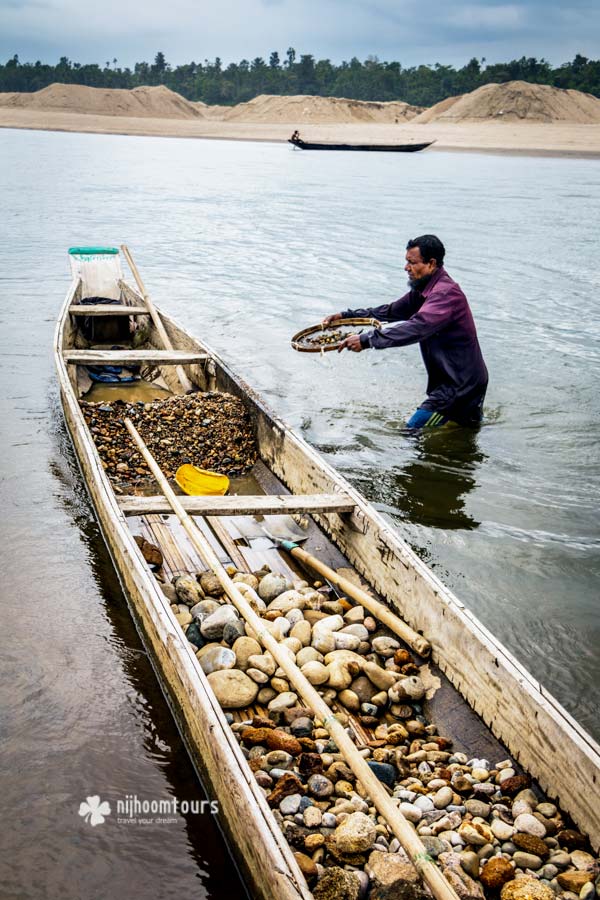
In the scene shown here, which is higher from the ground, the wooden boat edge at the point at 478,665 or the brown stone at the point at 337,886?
the wooden boat edge at the point at 478,665

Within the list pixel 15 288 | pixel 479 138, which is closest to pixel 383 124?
pixel 479 138

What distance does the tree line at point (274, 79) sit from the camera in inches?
3846

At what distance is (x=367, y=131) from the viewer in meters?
79.0

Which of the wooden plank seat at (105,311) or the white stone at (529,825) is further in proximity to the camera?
the wooden plank seat at (105,311)

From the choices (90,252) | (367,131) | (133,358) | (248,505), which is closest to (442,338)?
(248,505)

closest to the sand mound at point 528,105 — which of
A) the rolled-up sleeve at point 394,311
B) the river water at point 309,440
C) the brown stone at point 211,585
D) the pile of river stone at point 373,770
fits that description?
the river water at point 309,440

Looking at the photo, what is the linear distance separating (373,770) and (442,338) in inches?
156

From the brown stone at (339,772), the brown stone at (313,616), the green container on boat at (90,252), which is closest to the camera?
the brown stone at (339,772)

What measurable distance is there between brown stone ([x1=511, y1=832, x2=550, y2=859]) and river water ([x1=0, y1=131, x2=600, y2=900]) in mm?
1100

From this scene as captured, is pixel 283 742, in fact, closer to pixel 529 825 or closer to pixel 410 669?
pixel 410 669

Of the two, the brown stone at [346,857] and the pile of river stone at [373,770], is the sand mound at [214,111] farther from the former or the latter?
the brown stone at [346,857]

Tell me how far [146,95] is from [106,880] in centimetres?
10822

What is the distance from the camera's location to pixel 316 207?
2683 cm

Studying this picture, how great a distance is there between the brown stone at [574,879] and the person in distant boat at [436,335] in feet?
12.7
